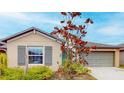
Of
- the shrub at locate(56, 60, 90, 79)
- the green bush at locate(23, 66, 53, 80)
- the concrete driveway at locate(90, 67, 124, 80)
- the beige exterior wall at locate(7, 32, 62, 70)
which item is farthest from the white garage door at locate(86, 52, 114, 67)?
the green bush at locate(23, 66, 53, 80)

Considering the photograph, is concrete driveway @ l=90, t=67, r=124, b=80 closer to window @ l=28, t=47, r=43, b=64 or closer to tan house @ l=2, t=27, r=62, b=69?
tan house @ l=2, t=27, r=62, b=69

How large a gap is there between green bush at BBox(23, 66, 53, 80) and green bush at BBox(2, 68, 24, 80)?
1.29 feet

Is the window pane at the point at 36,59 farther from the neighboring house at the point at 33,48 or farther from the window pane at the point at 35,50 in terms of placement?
the window pane at the point at 35,50

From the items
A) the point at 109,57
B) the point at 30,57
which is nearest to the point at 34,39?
the point at 30,57

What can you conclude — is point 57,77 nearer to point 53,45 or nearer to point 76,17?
point 53,45

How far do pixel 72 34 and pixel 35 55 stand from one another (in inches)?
117

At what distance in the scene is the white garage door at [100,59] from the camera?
20844 mm

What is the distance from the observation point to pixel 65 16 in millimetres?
13000

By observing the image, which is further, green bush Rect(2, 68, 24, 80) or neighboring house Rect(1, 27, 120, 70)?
neighboring house Rect(1, 27, 120, 70)

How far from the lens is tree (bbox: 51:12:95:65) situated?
497 inches

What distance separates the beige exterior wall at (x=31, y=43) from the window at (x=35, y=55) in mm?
307

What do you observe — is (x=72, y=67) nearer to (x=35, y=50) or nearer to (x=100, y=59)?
(x=35, y=50)

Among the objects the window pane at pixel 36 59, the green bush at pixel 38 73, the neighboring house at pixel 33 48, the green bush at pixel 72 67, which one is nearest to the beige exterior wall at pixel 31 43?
the neighboring house at pixel 33 48
